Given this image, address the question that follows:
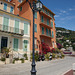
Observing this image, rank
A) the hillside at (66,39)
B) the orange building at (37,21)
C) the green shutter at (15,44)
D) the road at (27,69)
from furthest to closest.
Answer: the hillside at (66,39) < the orange building at (37,21) < the green shutter at (15,44) < the road at (27,69)

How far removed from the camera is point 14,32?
53.9 ft

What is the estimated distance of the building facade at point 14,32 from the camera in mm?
15484

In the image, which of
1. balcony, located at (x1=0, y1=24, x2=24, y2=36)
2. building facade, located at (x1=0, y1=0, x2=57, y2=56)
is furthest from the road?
balcony, located at (x1=0, y1=24, x2=24, y2=36)

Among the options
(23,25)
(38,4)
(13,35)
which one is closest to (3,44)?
(13,35)

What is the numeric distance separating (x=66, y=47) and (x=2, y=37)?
40.0 meters

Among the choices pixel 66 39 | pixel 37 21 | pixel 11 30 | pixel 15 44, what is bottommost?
pixel 15 44

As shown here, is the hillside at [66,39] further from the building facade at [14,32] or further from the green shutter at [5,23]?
the green shutter at [5,23]

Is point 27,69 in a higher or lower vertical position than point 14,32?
lower

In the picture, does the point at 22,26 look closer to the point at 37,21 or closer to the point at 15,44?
the point at 15,44

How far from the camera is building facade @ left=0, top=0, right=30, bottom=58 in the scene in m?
15.5

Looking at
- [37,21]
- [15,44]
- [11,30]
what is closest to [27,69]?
[15,44]

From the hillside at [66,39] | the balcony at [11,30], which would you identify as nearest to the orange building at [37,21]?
the balcony at [11,30]

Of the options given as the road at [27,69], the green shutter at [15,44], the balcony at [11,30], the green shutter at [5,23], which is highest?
the green shutter at [5,23]

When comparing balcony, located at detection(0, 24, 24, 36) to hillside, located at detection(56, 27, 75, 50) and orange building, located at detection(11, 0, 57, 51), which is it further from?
hillside, located at detection(56, 27, 75, 50)
